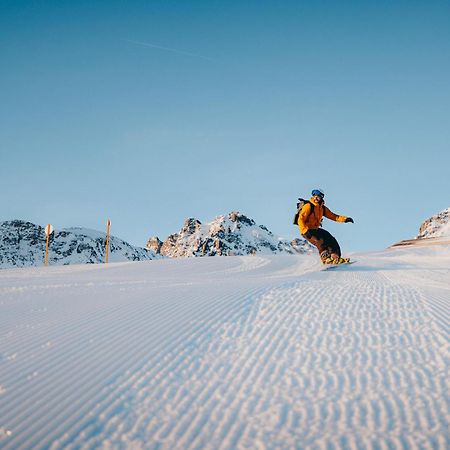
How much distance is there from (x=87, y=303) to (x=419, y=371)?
2.91 meters

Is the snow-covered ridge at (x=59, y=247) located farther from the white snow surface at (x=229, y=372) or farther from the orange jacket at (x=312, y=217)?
the white snow surface at (x=229, y=372)

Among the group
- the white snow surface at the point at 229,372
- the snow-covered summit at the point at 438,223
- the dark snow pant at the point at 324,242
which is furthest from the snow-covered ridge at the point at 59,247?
the white snow surface at the point at 229,372

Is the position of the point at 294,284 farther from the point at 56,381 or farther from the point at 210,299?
the point at 56,381

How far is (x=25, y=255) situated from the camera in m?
120

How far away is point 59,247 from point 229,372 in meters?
143

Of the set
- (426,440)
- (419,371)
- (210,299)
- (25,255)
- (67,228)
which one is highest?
(67,228)

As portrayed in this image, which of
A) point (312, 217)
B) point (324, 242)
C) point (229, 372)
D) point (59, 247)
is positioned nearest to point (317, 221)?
point (312, 217)

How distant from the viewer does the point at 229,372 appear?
8.47 feet

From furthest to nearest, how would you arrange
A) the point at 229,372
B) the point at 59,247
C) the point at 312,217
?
1. the point at 59,247
2. the point at 312,217
3. the point at 229,372

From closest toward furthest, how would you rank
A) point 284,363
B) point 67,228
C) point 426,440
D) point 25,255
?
point 426,440
point 284,363
point 25,255
point 67,228

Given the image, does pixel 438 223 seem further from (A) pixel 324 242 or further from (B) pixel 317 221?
(A) pixel 324 242

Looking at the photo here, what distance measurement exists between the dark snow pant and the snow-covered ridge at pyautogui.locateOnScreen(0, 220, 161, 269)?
113168 mm

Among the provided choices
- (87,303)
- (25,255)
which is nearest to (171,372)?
(87,303)

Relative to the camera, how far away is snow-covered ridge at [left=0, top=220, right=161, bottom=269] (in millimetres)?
119812
